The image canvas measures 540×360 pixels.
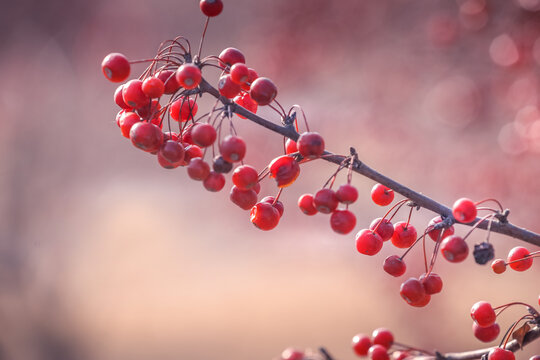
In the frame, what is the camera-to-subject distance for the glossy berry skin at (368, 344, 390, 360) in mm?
779

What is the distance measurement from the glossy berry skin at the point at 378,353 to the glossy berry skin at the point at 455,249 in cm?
A: 29

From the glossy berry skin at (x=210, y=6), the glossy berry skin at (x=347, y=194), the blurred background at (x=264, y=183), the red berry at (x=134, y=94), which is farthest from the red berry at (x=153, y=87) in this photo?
the blurred background at (x=264, y=183)

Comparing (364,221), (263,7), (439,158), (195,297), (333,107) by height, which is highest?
(263,7)

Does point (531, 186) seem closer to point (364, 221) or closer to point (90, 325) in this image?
point (364, 221)

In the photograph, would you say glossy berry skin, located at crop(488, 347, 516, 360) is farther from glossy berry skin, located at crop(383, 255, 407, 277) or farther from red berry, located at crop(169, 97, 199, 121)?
red berry, located at crop(169, 97, 199, 121)

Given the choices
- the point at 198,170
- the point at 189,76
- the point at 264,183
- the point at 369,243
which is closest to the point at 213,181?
the point at 198,170

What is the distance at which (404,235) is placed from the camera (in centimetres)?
72

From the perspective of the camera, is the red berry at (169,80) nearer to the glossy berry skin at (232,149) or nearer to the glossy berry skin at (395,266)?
the glossy berry skin at (232,149)

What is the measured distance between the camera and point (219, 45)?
12.4 feet

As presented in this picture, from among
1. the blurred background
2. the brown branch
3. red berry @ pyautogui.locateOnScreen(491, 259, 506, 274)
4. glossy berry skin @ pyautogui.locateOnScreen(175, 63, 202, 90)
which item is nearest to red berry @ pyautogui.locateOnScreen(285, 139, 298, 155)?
the brown branch

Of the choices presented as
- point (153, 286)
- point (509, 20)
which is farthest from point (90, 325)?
point (509, 20)

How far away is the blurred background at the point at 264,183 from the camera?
2271 mm

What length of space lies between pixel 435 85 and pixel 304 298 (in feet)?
5.56

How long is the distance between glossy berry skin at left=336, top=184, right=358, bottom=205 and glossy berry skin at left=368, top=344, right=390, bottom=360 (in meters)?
0.32
